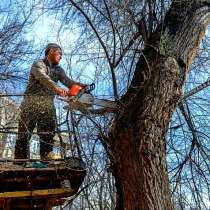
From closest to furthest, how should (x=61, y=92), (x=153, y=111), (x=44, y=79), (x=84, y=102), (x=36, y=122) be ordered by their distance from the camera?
(x=153, y=111), (x=84, y=102), (x=61, y=92), (x=44, y=79), (x=36, y=122)

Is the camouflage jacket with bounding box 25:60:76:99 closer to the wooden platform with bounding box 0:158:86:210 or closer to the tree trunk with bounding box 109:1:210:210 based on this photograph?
the wooden platform with bounding box 0:158:86:210

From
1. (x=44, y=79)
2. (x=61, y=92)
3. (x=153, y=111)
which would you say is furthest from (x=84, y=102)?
(x=153, y=111)

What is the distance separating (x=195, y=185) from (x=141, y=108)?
5.39 feet

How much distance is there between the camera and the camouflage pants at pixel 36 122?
575 cm

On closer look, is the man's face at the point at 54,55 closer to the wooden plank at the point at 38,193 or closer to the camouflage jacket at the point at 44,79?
the camouflage jacket at the point at 44,79

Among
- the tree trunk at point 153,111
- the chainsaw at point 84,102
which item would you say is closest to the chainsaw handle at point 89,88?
the chainsaw at point 84,102

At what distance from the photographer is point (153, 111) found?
423cm

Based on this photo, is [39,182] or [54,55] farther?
[54,55]

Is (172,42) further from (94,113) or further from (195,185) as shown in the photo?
(195,185)

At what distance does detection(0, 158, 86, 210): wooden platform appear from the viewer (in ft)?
16.5

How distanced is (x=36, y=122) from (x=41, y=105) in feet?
0.91

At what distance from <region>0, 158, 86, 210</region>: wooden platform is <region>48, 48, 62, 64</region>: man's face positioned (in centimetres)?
150

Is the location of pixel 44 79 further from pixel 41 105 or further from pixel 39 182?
pixel 39 182

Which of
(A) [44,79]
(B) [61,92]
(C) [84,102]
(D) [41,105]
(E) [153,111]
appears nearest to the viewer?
(E) [153,111]
